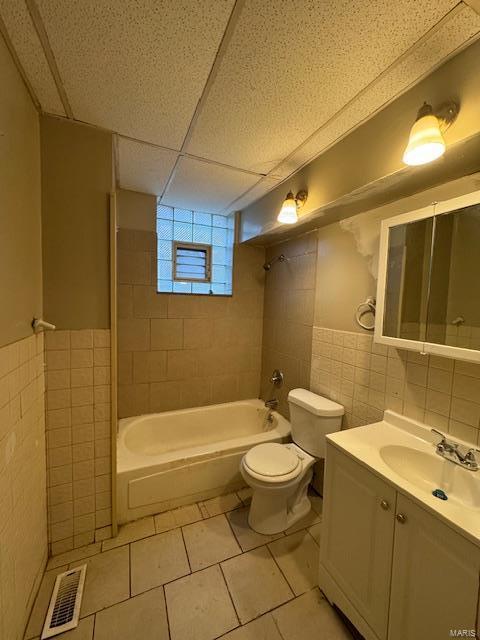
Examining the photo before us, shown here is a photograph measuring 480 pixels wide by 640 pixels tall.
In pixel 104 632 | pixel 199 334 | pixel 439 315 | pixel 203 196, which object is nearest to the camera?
pixel 104 632

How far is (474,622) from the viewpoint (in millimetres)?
750

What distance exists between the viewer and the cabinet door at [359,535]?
3.27 ft

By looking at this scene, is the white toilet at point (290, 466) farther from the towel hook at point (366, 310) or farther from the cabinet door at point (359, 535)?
the towel hook at point (366, 310)

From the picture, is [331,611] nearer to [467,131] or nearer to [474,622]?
[474,622]

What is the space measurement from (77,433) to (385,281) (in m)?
1.86

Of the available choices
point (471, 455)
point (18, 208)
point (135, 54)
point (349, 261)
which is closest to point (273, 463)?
point (471, 455)

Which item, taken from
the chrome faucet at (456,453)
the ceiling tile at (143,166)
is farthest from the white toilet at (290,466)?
the ceiling tile at (143,166)

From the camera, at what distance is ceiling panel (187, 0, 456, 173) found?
2.59ft

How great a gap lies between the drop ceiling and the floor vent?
228cm

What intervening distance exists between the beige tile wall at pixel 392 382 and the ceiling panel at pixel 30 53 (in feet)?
6.42

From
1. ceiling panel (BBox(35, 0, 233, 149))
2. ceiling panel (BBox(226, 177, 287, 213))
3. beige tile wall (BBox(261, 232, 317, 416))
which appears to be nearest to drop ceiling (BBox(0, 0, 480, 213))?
ceiling panel (BBox(35, 0, 233, 149))

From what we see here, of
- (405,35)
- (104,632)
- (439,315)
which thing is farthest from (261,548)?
(405,35)

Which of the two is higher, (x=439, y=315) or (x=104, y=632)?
(x=439, y=315)

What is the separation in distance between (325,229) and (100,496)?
2.28 metres
